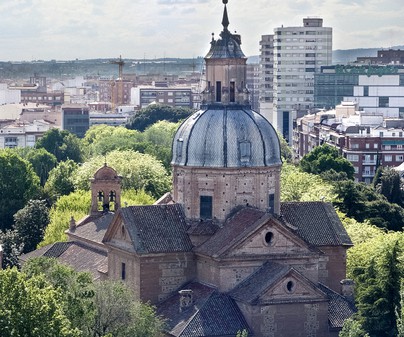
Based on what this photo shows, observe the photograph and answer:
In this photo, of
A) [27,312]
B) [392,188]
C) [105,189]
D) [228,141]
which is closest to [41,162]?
[392,188]

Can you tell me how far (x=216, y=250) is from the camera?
247ft

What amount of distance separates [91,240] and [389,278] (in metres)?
21.8

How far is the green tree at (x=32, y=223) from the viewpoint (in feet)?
347

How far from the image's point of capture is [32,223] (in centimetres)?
10644

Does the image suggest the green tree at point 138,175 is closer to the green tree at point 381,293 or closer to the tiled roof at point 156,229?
the tiled roof at point 156,229

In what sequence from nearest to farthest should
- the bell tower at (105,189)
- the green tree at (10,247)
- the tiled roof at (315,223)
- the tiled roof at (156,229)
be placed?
the tiled roof at (156,229)
the tiled roof at (315,223)
the bell tower at (105,189)
the green tree at (10,247)

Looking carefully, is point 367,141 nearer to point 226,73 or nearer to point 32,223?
point 32,223

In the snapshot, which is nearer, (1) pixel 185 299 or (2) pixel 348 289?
(1) pixel 185 299

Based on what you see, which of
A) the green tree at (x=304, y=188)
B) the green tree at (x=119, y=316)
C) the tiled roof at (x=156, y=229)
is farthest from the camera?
the green tree at (x=304, y=188)

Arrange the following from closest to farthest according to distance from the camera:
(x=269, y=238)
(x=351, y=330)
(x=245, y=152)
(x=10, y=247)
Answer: (x=351, y=330) → (x=269, y=238) → (x=245, y=152) → (x=10, y=247)

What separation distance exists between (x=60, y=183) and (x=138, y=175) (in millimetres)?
9078

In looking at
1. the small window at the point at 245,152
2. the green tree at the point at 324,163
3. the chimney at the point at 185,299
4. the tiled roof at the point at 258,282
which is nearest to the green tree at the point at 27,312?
the tiled roof at the point at 258,282

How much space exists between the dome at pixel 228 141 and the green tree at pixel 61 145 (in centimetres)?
8850

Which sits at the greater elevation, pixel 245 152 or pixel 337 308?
pixel 245 152
